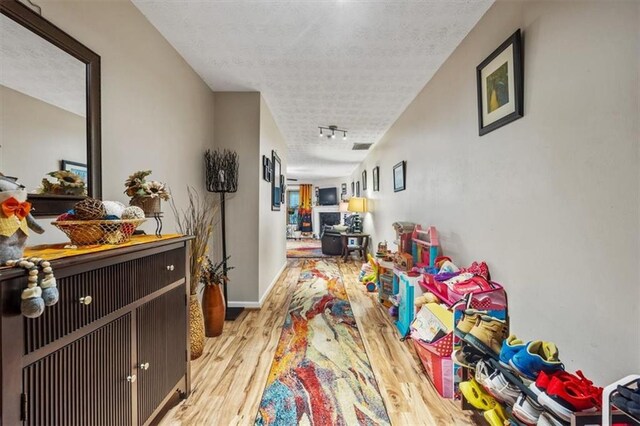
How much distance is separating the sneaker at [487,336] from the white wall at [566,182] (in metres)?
0.21

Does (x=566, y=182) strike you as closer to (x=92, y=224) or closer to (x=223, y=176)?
(x=92, y=224)

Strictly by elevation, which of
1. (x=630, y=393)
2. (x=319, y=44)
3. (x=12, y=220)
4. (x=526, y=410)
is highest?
(x=319, y=44)

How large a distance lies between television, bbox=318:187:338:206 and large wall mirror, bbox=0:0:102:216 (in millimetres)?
9592

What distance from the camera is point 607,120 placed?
1067 mm

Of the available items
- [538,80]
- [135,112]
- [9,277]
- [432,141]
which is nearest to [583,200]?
[538,80]

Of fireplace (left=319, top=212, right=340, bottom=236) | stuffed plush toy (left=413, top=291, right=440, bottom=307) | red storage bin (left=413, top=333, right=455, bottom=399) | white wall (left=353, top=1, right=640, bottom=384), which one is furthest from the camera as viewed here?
fireplace (left=319, top=212, right=340, bottom=236)

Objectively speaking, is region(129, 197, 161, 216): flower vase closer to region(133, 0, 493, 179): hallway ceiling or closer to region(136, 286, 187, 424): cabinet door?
region(136, 286, 187, 424): cabinet door

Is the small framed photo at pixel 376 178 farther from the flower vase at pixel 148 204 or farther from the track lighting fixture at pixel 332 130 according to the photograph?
the flower vase at pixel 148 204

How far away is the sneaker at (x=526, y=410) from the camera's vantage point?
3.43 feet

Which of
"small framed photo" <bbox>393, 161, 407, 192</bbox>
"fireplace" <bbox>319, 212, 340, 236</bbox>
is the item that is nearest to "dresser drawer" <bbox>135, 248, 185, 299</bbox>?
"small framed photo" <bbox>393, 161, 407, 192</bbox>

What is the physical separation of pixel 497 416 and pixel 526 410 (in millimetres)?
265

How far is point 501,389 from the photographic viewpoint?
1.19 m

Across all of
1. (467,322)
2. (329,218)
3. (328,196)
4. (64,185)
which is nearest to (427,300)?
(467,322)

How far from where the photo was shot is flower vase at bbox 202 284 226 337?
8.16 feet
